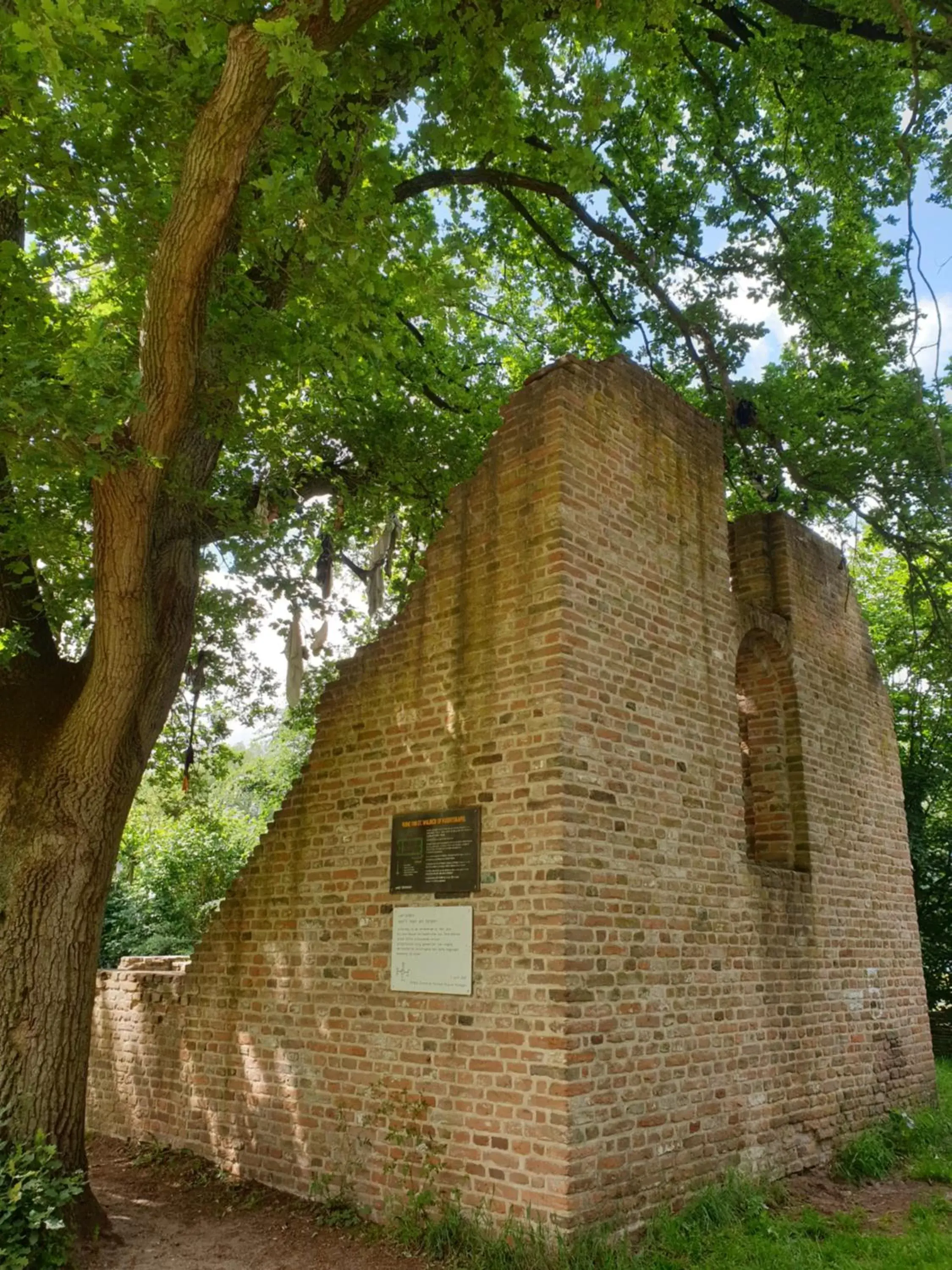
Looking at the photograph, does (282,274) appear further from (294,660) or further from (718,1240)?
(718,1240)

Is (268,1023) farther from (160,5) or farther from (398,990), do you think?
(160,5)

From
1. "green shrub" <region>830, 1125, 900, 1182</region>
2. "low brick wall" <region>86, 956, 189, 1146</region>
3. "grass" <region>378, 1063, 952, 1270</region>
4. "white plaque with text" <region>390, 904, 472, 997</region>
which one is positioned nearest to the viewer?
"grass" <region>378, 1063, 952, 1270</region>

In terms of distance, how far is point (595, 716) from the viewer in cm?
581

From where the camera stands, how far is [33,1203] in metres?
5.16

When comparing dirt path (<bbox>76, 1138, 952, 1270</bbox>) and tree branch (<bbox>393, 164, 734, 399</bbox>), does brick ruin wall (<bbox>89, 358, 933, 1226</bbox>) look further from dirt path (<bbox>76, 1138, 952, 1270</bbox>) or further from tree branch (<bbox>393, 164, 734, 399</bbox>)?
tree branch (<bbox>393, 164, 734, 399</bbox>)

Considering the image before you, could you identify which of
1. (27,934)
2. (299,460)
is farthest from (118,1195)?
(299,460)

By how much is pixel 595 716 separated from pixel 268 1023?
11.8 ft

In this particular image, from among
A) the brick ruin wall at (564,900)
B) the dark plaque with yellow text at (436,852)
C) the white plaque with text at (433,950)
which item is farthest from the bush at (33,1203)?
the dark plaque with yellow text at (436,852)

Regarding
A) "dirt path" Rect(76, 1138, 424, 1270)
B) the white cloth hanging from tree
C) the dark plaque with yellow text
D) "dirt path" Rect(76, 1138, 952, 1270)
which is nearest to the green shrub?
"dirt path" Rect(76, 1138, 952, 1270)

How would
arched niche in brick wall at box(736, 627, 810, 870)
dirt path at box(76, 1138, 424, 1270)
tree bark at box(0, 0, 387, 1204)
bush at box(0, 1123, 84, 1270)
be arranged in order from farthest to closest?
arched niche in brick wall at box(736, 627, 810, 870), dirt path at box(76, 1138, 424, 1270), tree bark at box(0, 0, 387, 1204), bush at box(0, 1123, 84, 1270)

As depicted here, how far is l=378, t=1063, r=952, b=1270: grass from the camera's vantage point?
4.82 m

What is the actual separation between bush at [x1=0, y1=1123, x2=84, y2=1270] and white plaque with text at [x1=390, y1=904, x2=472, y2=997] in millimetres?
2226

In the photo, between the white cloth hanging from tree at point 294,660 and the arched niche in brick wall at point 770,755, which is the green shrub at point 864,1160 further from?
the white cloth hanging from tree at point 294,660

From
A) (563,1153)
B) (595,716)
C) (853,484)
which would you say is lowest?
(563,1153)
